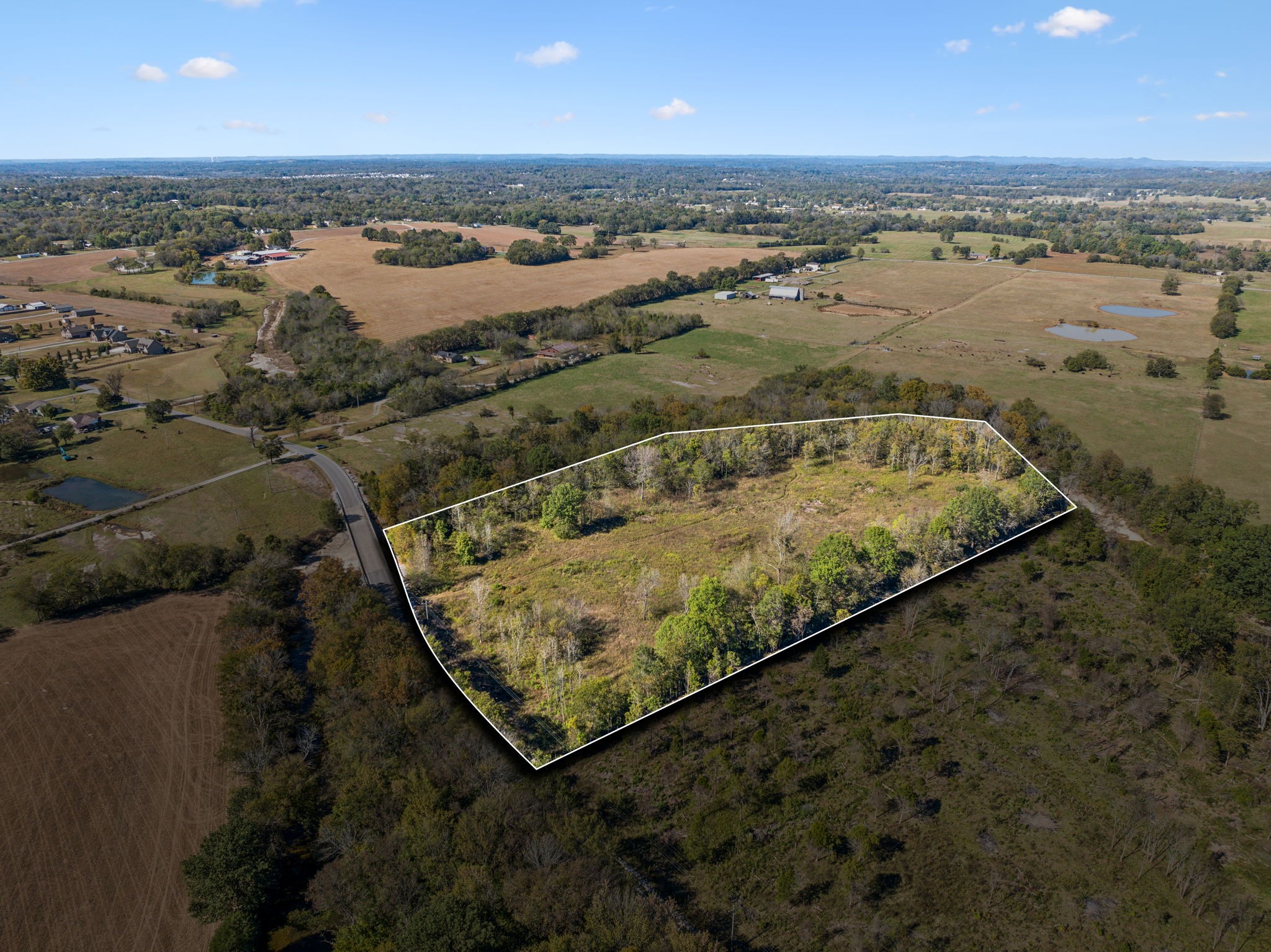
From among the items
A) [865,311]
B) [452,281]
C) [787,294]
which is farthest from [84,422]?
[865,311]

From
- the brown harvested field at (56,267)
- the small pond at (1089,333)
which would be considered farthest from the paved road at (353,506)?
the small pond at (1089,333)

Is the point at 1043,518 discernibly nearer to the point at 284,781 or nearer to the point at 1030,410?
the point at 284,781

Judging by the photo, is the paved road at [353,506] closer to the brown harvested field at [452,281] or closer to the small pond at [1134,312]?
the brown harvested field at [452,281]

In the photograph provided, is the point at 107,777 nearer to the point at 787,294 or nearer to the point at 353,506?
the point at 353,506

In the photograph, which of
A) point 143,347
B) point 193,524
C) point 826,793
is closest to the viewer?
point 826,793

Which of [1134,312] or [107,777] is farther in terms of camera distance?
[1134,312]

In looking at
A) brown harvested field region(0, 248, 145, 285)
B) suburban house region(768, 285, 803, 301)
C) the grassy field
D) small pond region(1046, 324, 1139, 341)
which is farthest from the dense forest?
brown harvested field region(0, 248, 145, 285)

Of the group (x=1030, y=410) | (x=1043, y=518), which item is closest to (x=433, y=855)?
(x=1043, y=518)
